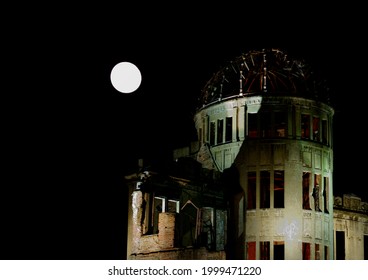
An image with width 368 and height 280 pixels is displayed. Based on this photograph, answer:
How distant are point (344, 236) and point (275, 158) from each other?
803 cm

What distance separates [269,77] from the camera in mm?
39219

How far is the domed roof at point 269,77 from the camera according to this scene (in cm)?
3897

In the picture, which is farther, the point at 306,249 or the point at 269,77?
the point at 269,77

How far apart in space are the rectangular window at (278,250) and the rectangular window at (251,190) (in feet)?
7.50

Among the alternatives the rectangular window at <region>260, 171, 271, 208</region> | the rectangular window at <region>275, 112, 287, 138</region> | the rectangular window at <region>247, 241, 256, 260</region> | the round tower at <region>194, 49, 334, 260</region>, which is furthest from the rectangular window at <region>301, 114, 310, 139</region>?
the rectangular window at <region>247, 241, 256, 260</region>

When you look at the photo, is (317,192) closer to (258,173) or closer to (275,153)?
(275,153)

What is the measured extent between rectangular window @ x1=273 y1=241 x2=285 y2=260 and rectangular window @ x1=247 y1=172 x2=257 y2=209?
7.50 feet

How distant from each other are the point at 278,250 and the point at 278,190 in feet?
10.2

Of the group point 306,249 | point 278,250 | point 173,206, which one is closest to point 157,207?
point 173,206

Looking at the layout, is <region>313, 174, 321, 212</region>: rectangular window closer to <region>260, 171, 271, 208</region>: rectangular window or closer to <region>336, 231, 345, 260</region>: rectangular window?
<region>260, 171, 271, 208</region>: rectangular window

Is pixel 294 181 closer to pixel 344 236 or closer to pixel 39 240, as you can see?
pixel 344 236

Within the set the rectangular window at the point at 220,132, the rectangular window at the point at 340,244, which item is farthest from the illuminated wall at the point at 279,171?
the rectangular window at the point at 340,244

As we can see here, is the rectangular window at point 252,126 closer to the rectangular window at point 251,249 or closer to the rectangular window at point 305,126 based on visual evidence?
the rectangular window at point 305,126
